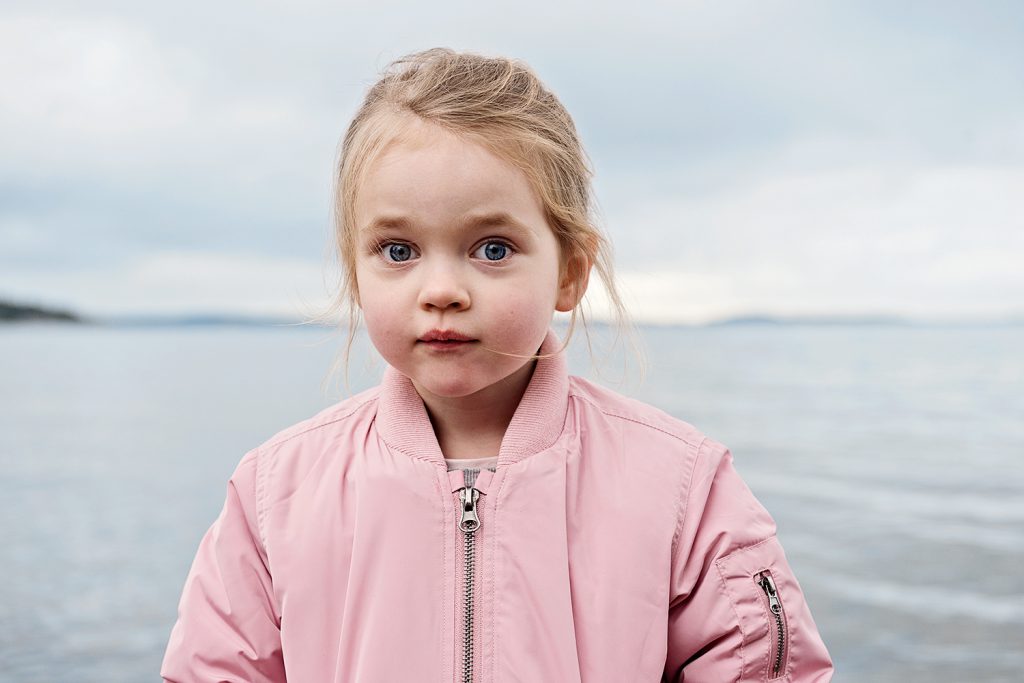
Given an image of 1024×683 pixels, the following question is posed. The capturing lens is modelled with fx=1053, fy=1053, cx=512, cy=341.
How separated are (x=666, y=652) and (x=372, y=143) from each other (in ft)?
3.66

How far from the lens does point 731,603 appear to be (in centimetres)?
199

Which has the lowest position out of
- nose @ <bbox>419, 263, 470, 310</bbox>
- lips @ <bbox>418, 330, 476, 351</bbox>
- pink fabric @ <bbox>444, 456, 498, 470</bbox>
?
pink fabric @ <bbox>444, 456, 498, 470</bbox>

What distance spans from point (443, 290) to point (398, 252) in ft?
0.49

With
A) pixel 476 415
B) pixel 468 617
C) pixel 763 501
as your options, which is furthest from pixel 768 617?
pixel 763 501

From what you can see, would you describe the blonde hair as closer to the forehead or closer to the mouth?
the forehead

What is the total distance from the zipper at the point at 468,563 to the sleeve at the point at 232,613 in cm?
41

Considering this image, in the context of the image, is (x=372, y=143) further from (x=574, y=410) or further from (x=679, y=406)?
(x=679, y=406)

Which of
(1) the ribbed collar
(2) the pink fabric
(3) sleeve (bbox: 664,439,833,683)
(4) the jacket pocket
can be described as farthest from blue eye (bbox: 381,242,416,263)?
(4) the jacket pocket

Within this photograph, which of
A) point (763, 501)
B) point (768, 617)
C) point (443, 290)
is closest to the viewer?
point (443, 290)

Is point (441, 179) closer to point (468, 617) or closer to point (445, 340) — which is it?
point (445, 340)

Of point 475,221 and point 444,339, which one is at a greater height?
point 475,221

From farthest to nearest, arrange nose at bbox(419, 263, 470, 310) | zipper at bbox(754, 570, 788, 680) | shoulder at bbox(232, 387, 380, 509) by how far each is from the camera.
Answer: shoulder at bbox(232, 387, 380, 509) < zipper at bbox(754, 570, 788, 680) < nose at bbox(419, 263, 470, 310)

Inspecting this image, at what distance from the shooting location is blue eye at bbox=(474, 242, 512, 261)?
76.8 inches

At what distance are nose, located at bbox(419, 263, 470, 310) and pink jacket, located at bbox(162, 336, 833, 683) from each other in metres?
0.29
